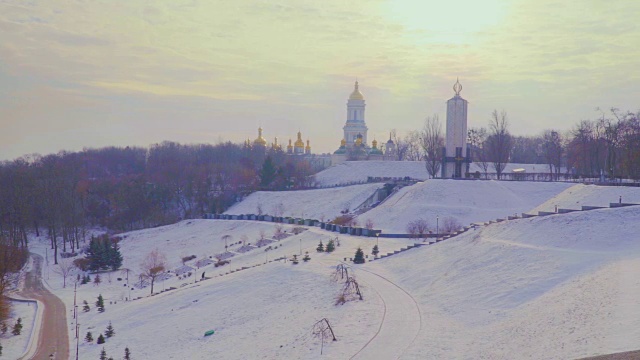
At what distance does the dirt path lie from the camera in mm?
25969

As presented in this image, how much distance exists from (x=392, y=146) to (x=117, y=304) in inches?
2917

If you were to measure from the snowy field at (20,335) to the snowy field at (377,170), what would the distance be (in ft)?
144

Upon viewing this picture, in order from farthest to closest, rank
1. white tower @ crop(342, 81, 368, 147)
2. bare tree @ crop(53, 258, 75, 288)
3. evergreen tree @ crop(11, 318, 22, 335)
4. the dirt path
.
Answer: white tower @ crop(342, 81, 368, 147)
bare tree @ crop(53, 258, 75, 288)
evergreen tree @ crop(11, 318, 22, 335)
the dirt path

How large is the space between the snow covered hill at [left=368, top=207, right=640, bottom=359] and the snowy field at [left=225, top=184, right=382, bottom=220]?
23.6m

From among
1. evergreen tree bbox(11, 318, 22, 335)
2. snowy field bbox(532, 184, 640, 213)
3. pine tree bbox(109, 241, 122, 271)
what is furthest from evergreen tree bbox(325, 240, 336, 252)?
pine tree bbox(109, 241, 122, 271)

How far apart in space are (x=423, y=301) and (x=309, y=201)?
3847 cm

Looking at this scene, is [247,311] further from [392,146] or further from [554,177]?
[392,146]

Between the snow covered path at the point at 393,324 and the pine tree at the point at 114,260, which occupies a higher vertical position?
the snow covered path at the point at 393,324

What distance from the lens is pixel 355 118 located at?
11562 centimetres

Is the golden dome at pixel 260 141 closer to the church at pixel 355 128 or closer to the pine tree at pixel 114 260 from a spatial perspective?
the church at pixel 355 128

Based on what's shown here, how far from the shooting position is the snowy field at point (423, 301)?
1783 centimetres

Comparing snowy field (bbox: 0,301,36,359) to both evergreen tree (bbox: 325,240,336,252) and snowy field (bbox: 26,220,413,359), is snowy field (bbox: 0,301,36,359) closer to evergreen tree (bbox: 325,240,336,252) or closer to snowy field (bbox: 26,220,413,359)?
snowy field (bbox: 26,220,413,359)

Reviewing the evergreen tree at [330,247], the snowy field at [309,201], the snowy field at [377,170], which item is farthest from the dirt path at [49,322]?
the snowy field at [377,170]

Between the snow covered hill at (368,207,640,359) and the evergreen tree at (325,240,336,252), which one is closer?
the snow covered hill at (368,207,640,359)
